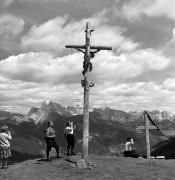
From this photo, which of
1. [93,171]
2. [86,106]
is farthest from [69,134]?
[93,171]

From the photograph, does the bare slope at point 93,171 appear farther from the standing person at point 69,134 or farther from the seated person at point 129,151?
the seated person at point 129,151

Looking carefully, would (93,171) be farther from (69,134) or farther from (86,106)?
(69,134)

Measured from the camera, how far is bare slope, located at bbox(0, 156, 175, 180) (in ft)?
61.0

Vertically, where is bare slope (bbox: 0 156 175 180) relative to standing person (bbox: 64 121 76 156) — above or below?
below

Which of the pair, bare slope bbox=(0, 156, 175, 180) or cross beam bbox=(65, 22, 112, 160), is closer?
bare slope bbox=(0, 156, 175, 180)

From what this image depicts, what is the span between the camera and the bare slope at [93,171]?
18.6 m

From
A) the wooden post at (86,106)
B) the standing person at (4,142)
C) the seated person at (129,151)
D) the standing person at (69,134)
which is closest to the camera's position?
the wooden post at (86,106)

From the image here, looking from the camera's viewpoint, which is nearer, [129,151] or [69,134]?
[69,134]

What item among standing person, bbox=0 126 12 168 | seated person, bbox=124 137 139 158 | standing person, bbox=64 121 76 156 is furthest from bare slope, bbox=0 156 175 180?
seated person, bbox=124 137 139 158

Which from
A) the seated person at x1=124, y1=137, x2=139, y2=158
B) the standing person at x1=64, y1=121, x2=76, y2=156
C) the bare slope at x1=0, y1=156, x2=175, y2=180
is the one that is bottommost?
the bare slope at x1=0, y1=156, x2=175, y2=180

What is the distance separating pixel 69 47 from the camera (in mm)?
23312

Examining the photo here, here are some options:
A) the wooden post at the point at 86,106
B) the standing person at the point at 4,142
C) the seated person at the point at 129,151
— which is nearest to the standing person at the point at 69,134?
the wooden post at the point at 86,106

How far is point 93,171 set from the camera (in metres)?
19.9

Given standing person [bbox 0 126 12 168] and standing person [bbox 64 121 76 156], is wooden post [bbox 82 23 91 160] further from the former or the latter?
standing person [bbox 0 126 12 168]
